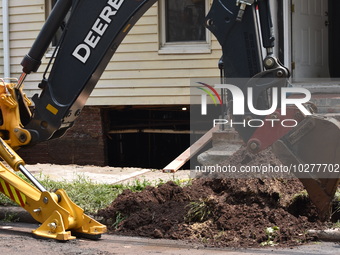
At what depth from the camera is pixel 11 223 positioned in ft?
27.6

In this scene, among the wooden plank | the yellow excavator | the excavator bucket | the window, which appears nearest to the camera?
the excavator bucket

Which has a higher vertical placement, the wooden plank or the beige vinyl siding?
the beige vinyl siding

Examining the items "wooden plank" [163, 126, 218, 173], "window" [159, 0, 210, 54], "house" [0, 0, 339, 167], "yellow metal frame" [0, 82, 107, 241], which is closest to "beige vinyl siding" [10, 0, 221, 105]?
"house" [0, 0, 339, 167]

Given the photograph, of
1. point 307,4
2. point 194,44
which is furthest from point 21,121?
point 307,4

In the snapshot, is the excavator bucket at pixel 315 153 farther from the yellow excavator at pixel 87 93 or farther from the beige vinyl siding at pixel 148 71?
the beige vinyl siding at pixel 148 71

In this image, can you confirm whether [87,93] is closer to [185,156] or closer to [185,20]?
[185,156]

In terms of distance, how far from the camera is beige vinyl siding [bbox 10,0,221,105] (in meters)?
13.3

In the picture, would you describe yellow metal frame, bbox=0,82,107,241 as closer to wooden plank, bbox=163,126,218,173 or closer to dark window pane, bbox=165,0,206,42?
wooden plank, bbox=163,126,218,173

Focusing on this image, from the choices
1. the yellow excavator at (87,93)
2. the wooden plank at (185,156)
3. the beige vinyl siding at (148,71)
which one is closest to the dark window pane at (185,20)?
the beige vinyl siding at (148,71)

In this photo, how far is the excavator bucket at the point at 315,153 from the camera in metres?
6.79

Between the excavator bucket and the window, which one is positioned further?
the window

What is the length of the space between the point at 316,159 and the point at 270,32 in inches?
52.8

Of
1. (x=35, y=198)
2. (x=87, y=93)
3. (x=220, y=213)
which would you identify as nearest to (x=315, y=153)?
(x=220, y=213)

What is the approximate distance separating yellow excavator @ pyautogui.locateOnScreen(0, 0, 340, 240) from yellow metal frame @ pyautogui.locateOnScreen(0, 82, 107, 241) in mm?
10
